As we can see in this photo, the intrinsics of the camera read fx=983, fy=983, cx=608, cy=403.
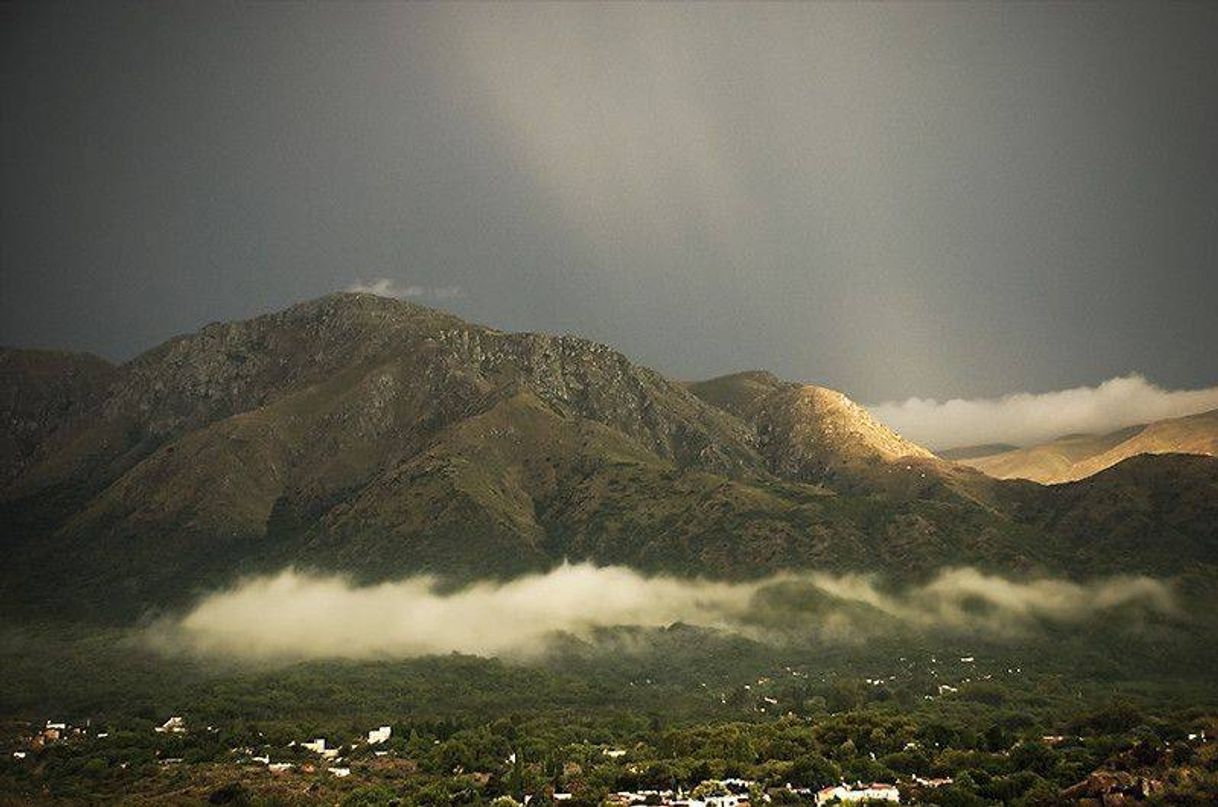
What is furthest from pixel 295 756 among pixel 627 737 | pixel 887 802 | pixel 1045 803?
pixel 1045 803

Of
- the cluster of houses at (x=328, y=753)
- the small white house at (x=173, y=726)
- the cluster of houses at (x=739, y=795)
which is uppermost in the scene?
the cluster of houses at (x=739, y=795)

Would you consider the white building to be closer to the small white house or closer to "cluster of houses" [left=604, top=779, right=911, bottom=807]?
"cluster of houses" [left=604, top=779, right=911, bottom=807]

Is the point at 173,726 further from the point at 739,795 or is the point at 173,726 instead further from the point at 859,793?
the point at 859,793

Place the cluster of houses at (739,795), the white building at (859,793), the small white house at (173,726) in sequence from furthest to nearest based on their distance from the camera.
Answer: the small white house at (173,726)
the cluster of houses at (739,795)
the white building at (859,793)

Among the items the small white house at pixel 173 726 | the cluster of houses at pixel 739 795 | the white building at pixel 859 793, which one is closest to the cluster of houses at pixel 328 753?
the small white house at pixel 173 726

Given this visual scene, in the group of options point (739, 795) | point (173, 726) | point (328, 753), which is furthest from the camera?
point (173, 726)

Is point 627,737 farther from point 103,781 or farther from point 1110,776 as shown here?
point 1110,776

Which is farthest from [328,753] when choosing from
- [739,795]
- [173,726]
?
[739,795]

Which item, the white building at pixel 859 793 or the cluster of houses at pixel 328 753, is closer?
the white building at pixel 859 793

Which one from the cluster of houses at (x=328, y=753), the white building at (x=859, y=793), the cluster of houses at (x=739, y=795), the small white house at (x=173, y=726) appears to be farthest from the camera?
the small white house at (x=173, y=726)

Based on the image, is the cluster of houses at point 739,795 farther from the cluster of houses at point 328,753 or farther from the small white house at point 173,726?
the small white house at point 173,726

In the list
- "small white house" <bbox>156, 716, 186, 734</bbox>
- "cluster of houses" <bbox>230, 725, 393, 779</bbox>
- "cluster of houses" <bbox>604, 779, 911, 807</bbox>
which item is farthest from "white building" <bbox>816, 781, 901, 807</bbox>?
"small white house" <bbox>156, 716, 186, 734</bbox>
